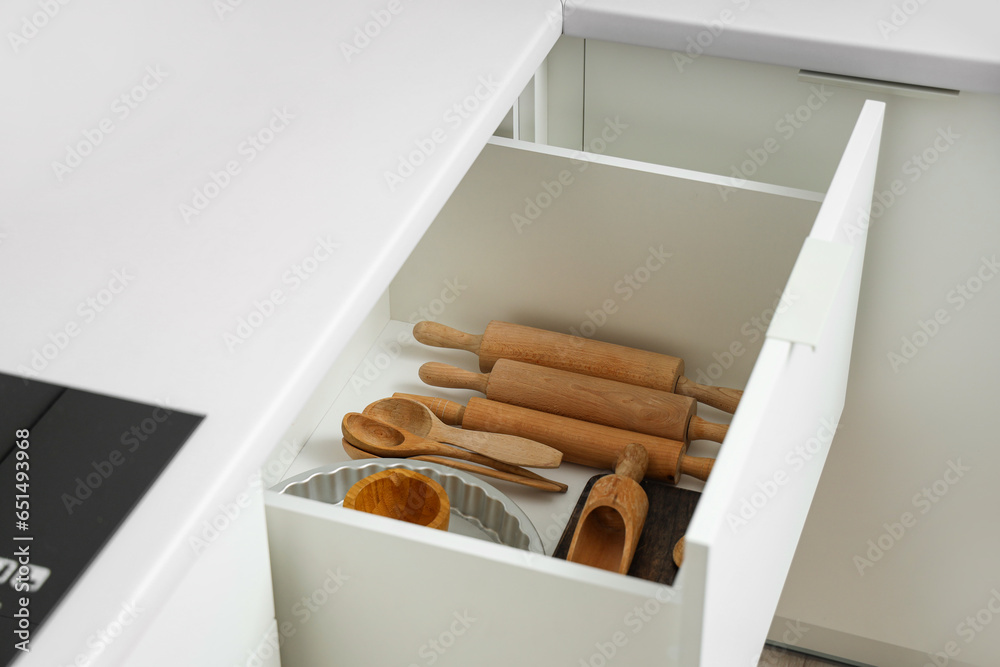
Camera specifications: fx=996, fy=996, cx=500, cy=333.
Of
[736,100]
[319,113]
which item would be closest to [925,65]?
[736,100]

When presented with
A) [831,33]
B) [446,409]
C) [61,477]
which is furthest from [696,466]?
[61,477]

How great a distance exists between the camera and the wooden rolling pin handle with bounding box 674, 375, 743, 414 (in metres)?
0.99

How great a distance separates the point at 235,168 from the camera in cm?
73

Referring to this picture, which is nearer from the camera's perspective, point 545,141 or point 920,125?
point 920,125

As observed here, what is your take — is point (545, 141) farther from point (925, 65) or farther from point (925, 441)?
point (925, 441)

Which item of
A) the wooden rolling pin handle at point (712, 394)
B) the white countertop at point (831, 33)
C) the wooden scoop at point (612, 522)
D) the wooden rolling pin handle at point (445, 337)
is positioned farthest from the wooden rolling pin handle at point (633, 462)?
the white countertop at point (831, 33)

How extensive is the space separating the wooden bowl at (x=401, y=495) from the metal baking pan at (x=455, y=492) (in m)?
0.05

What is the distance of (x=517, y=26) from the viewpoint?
924mm

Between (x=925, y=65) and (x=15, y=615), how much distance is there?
2.74 feet

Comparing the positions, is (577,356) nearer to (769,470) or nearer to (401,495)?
(401,495)

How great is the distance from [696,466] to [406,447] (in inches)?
10.9

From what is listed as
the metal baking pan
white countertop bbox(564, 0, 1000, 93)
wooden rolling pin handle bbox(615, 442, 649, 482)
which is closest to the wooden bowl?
the metal baking pan

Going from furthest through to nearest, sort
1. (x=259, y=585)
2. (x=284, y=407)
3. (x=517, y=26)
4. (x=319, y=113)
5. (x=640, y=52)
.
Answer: (x=640, y=52) → (x=517, y=26) → (x=319, y=113) → (x=259, y=585) → (x=284, y=407)

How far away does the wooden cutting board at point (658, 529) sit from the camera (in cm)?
86
